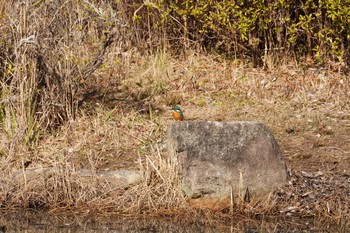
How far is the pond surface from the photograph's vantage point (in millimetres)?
6930

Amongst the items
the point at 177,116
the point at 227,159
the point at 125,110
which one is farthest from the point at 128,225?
the point at 125,110

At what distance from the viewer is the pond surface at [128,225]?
6.93 meters

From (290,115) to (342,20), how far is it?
55.9 inches

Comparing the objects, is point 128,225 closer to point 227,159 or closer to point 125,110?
point 227,159

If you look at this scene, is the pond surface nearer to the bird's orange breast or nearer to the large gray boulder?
the large gray boulder

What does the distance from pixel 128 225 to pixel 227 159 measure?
1158 mm

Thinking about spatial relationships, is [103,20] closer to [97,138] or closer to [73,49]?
[73,49]

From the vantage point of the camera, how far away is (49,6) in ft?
A: 28.6

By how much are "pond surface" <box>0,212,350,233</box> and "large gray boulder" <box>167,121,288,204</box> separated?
39 cm

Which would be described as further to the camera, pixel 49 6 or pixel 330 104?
pixel 330 104

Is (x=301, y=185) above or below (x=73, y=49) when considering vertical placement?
below

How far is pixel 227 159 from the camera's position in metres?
7.48

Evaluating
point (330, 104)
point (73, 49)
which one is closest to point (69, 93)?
point (73, 49)

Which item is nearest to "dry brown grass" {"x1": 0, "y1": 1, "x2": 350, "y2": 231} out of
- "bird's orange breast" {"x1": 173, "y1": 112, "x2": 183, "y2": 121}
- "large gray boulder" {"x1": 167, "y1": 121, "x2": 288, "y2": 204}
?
"large gray boulder" {"x1": 167, "y1": 121, "x2": 288, "y2": 204}
